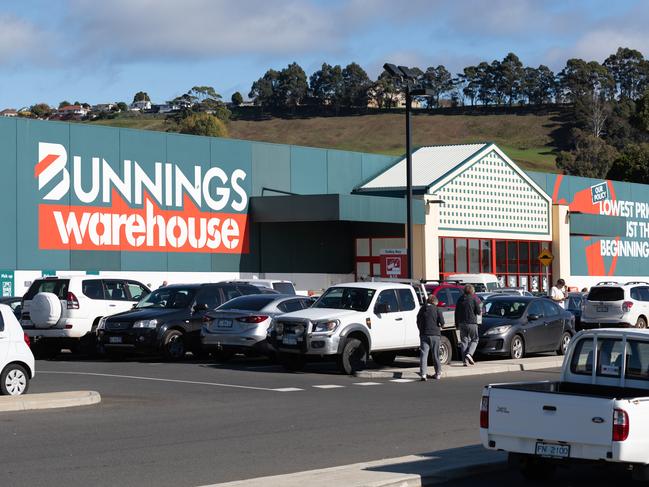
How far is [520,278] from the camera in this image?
59.7 m

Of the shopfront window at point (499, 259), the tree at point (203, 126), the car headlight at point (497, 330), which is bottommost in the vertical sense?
the car headlight at point (497, 330)

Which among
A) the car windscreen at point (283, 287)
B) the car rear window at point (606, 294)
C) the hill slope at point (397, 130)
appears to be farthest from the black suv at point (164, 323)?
the hill slope at point (397, 130)

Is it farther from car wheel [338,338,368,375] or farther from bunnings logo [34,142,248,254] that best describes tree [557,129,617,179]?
car wheel [338,338,368,375]

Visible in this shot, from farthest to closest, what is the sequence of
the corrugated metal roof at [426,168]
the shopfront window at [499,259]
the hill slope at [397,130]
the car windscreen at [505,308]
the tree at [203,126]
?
the hill slope at [397,130], the tree at [203,126], the shopfront window at [499,259], the corrugated metal roof at [426,168], the car windscreen at [505,308]

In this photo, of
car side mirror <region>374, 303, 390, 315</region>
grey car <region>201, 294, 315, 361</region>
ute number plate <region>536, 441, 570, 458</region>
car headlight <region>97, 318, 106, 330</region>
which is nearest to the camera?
ute number plate <region>536, 441, 570, 458</region>

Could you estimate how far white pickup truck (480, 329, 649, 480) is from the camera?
10180mm

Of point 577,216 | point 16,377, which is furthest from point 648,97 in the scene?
point 16,377

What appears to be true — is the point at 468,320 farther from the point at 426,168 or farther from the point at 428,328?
the point at 426,168

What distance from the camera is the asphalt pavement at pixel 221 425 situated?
39.8 feet

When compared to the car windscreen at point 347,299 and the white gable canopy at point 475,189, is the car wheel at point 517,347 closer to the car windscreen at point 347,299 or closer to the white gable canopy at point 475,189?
the car windscreen at point 347,299

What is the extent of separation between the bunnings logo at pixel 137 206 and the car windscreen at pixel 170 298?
14.5 metres

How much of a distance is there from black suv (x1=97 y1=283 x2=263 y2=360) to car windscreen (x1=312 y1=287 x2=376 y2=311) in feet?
9.78

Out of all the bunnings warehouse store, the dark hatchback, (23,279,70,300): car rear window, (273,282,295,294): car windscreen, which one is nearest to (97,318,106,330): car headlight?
(23,279,70,300): car rear window

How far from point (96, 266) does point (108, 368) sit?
18.4 meters
